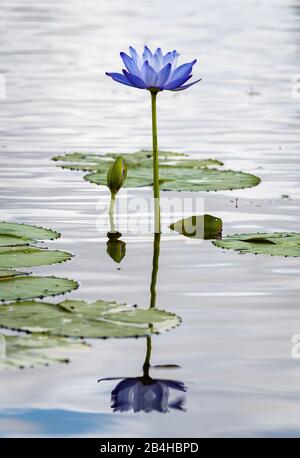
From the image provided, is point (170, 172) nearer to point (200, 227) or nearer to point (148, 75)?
point (200, 227)

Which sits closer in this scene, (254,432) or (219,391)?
(254,432)

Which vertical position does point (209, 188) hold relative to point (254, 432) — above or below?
above

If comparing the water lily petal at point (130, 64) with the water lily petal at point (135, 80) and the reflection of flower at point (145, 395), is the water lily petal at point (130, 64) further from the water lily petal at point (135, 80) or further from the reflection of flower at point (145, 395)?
the reflection of flower at point (145, 395)

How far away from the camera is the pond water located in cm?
277

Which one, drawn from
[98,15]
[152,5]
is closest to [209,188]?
[98,15]

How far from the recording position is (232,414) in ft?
8.98

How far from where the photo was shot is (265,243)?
4.42 meters

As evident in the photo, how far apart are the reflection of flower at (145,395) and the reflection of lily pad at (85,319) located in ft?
0.89

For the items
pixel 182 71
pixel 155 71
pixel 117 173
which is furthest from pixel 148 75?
pixel 117 173

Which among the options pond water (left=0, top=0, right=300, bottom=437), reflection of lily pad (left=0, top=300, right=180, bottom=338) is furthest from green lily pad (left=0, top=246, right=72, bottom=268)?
reflection of lily pad (left=0, top=300, right=180, bottom=338)

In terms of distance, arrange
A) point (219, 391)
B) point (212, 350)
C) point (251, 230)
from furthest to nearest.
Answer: point (251, 230), point (212, 350), point (219, 391)

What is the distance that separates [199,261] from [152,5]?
52.6 feet

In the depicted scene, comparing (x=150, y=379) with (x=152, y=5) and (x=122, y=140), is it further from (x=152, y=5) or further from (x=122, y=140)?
(x=152, y=5)

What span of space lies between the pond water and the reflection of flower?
0.9 inches
